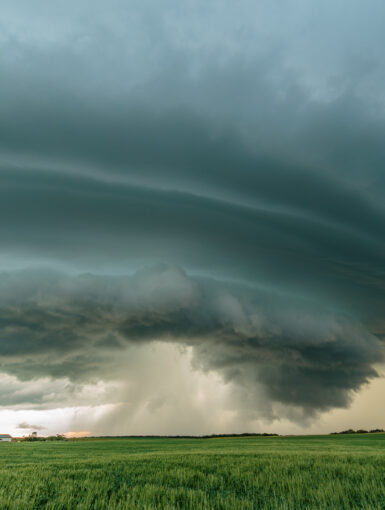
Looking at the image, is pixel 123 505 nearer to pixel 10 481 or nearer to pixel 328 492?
pixel 328 492

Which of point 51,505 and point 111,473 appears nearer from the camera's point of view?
point 51,505

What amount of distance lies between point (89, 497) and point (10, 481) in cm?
479

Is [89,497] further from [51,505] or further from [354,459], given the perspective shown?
[354,459]

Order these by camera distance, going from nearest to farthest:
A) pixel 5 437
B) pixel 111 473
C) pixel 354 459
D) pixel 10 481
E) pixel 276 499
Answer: pixel 276 499
pixel 10 481
pixel 111 473
pixel 354 459
pixel 5 437

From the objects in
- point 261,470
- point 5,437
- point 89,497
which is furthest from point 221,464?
point 5,437

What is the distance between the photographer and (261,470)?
13.2 metres

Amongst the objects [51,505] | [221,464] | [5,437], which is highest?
[5,437]

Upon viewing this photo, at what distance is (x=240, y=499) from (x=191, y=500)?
4.80 feet

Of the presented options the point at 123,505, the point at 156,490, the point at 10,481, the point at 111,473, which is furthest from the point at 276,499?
the point at 10,481

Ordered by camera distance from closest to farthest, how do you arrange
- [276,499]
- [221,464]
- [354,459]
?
[276,499] < [221,464] < [354,459]

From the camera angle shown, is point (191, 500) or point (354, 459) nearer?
point (191, 500)

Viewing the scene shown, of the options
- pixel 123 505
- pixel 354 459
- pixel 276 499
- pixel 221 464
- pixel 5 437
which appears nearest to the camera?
pixel 123 505

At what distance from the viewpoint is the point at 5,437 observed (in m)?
170

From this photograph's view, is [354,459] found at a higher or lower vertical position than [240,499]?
higher
